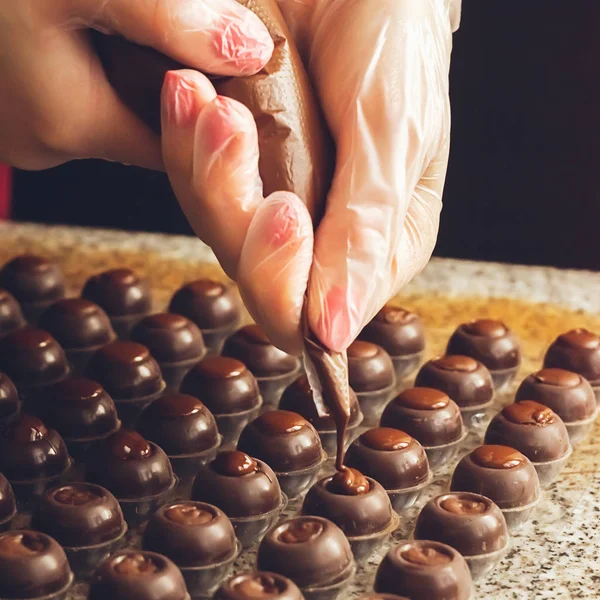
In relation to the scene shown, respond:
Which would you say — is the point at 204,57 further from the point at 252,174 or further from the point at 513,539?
the point at 513,539

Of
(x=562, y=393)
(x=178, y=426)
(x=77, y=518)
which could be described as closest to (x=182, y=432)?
(x=178, y=426)

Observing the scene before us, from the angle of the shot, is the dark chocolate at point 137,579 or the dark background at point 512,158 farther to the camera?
the dark background at point 512,158

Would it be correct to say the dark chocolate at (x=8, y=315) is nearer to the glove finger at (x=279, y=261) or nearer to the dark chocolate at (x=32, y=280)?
the dark chocolate at (x=32, y=280)

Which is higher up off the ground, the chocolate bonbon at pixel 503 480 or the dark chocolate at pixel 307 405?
the chocolate bonbon at pixel 503 480

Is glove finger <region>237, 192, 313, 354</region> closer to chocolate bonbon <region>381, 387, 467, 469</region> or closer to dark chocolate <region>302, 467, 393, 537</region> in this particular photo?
dark chocolate <region>302, 467, 393, 537</region>

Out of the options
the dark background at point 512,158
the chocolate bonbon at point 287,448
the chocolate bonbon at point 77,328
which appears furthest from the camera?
the dark background at point 512,158

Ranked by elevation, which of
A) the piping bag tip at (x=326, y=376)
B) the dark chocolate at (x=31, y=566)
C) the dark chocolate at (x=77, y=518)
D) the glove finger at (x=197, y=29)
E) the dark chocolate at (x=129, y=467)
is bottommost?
the dark chocolate at (x=129, y=467)

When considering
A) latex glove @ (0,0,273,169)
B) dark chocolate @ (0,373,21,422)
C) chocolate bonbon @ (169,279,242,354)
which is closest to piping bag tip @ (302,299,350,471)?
latex glove @ (0,0,273,169)

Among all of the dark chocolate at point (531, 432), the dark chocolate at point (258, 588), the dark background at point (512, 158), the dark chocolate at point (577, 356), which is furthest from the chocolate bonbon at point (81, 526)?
the dark background at point (512, 158)
